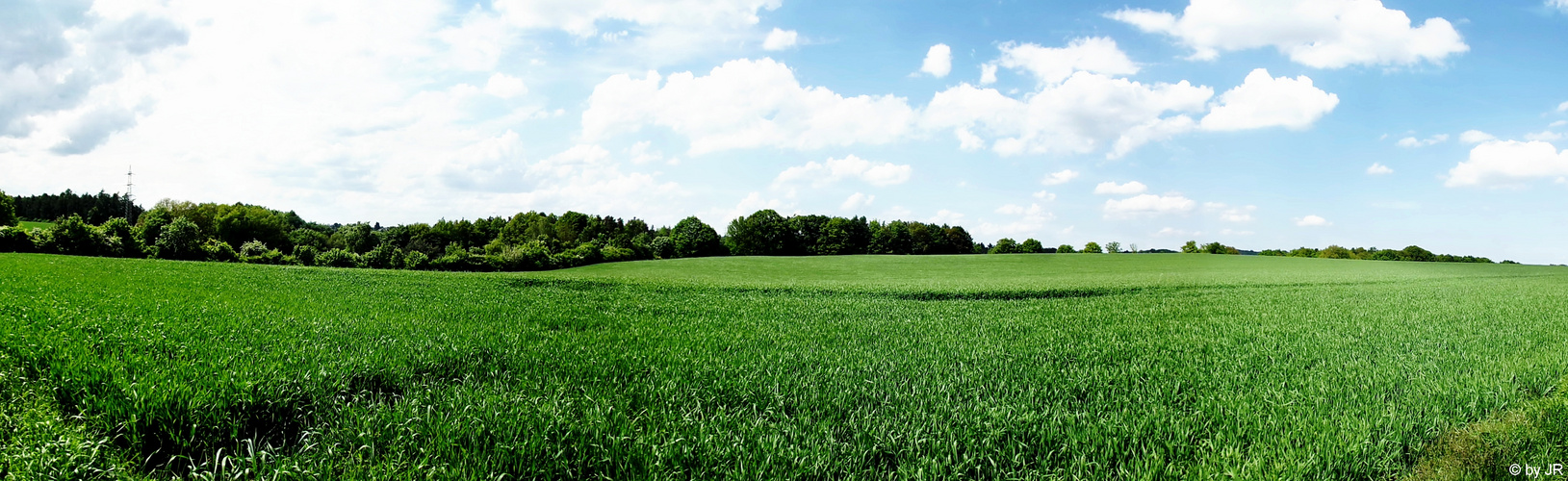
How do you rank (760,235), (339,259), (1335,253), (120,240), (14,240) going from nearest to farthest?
(14,240) → (120,240) → (339,259) → (1335,253) → (760,235)

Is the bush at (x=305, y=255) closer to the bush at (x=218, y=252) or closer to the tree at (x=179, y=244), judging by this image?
the bush at (x=218, y=252)

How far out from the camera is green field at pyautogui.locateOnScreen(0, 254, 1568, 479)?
4.01 m

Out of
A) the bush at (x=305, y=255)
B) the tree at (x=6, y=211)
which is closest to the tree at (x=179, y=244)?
the bush at (x=305, y=255)

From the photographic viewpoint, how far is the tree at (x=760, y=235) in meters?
90.9

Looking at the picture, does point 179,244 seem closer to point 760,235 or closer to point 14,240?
point 14,240

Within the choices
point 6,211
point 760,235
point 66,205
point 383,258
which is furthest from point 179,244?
point 66,205

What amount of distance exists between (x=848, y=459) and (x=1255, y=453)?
9.27ft

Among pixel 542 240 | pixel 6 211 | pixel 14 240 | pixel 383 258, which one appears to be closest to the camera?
pixel 14 240

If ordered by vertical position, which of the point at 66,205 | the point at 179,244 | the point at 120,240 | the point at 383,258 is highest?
the point at 66,205

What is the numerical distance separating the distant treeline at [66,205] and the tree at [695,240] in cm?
11132

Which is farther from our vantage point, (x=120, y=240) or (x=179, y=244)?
(x=179, y=244)

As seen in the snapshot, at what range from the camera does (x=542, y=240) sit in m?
67.1

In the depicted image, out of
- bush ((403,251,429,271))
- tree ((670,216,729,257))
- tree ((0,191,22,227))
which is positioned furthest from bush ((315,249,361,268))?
tree ((0,191,22,227))

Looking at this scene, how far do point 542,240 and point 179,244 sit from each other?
28.0 metres
